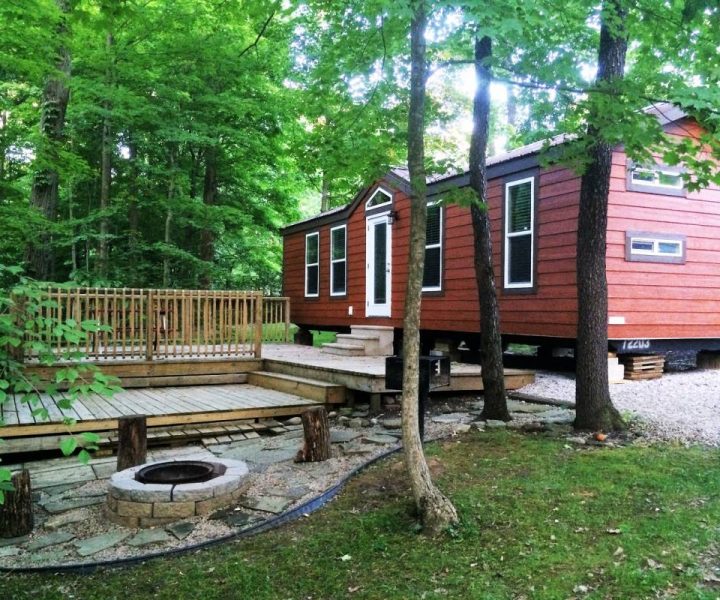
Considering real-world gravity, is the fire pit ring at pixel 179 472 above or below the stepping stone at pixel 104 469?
above

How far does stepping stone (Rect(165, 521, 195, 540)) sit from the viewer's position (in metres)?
3.21

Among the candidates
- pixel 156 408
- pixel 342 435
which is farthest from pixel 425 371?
pixel 156 408

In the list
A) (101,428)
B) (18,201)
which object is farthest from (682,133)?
(18,201)

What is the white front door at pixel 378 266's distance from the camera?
10.7 meters

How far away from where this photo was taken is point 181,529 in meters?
3.29

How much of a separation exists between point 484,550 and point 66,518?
8.33ft

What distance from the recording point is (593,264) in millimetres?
5023

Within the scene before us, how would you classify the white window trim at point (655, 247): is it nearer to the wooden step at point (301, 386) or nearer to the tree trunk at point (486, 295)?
the tree trunk at point (486, 295)

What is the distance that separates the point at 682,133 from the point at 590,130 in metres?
4.32

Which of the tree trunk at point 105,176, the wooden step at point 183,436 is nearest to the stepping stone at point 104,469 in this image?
the wooden step at point 183,436

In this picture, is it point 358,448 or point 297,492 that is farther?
point 358,448

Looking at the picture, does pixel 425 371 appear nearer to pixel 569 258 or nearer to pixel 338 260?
pixel 569 258

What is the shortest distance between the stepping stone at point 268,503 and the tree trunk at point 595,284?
2767 mm

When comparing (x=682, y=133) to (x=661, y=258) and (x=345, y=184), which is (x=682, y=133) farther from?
(x=345, y=184)
